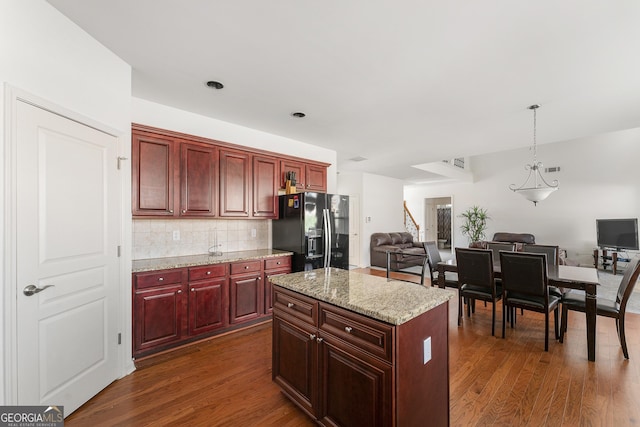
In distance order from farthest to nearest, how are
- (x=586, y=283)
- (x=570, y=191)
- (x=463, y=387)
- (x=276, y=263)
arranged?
(x=570, y=191), (x=276, y=263), (x=586, y=283), (x=463, y=387)

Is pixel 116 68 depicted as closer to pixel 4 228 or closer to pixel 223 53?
pixel 223 53

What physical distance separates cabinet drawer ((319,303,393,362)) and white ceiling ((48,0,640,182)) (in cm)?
187

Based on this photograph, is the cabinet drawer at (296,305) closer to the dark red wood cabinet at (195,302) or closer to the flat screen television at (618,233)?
the dark red wood cabinet at (195,302)

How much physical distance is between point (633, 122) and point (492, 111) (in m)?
2.17

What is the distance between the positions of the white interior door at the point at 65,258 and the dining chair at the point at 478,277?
11.8ft

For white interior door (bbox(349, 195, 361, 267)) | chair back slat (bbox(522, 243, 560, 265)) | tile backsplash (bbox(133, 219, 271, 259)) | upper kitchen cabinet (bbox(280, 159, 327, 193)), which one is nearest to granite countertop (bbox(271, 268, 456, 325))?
tile backsplash (bbox(133, 219, 271, 259))

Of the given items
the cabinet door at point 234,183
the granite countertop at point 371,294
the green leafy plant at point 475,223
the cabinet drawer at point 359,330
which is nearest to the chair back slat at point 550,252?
the granite countertop at point 371,294

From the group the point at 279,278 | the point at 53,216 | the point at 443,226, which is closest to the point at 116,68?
the point at 53,216

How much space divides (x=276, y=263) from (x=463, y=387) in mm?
2366

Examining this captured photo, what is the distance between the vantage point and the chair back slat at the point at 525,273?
2.86m

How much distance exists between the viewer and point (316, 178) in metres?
4.74

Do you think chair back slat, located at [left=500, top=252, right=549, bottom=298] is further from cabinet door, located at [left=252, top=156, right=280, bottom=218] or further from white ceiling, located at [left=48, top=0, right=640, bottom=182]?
cabinet door, located at [left=252, top=156, right=280, bottom=218]

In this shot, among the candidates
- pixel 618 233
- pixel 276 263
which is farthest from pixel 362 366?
pixel 618 233

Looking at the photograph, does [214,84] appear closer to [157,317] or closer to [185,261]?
[185,261]
